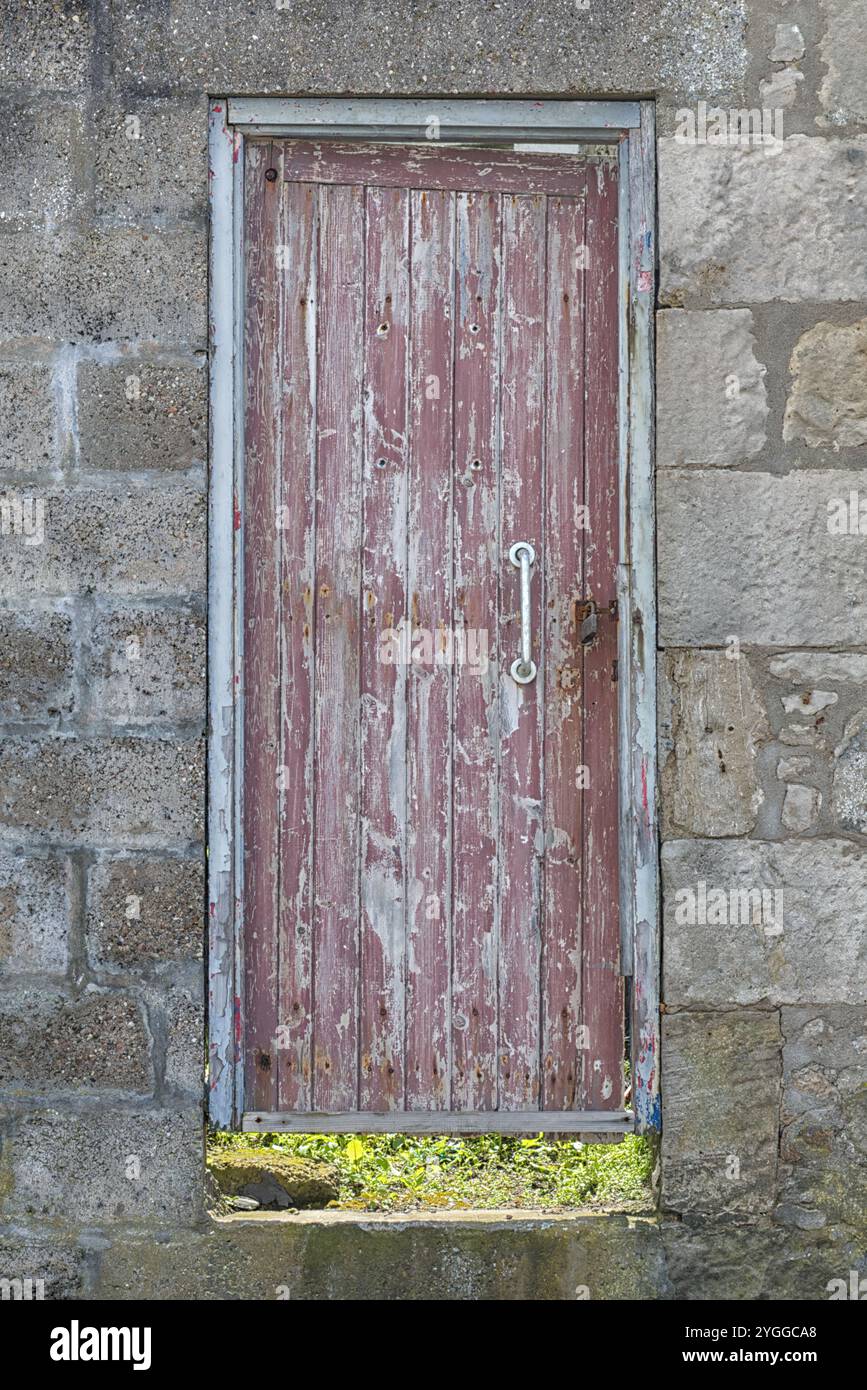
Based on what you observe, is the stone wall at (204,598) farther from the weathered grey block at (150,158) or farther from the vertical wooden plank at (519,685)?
the vertical wooden plank at (519,685)

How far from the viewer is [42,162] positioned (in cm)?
306

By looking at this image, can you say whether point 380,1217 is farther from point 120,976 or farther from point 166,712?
point 166,712

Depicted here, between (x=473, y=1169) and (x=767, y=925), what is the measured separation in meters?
0.93

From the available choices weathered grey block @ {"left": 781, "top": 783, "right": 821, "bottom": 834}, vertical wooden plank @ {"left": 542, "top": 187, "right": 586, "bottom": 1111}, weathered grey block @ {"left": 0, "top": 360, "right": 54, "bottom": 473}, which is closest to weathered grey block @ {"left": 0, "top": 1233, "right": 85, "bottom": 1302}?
vertical wooden plank @ {"left": 542, "top": 187, "right": 586, "bottom": 1111}

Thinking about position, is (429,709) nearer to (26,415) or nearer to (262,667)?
(262,667)

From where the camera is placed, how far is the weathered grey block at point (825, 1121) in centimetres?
307

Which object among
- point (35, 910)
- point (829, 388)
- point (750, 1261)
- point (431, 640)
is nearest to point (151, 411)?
point (431, 640)

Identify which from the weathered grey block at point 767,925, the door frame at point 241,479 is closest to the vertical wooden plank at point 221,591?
the door frame at point 241,479

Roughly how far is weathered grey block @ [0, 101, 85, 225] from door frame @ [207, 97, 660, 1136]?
12.2 inches

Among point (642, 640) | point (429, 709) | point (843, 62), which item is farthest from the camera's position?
point (429, 709)

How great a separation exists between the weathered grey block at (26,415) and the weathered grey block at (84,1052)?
124cm

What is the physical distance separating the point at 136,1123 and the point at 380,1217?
599mm

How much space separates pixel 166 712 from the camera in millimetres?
3082

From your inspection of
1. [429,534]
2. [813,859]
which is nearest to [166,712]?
[429,534]
